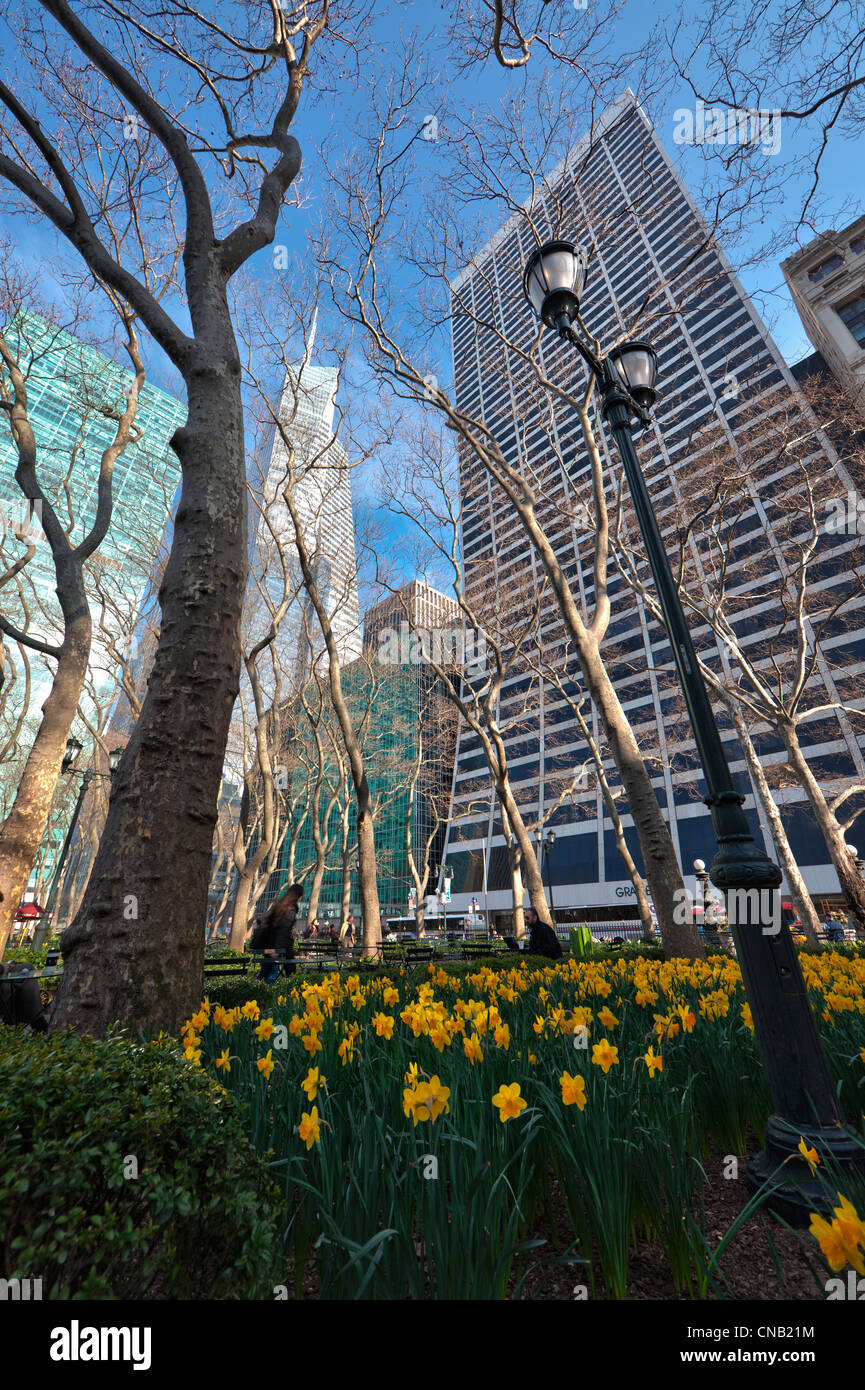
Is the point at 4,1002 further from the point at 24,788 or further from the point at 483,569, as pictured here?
the point at 483,569

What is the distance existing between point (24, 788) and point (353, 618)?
12.4 m

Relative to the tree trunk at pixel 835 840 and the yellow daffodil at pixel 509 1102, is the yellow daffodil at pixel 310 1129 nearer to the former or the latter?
the yellow daffodil at pixel 509 1102

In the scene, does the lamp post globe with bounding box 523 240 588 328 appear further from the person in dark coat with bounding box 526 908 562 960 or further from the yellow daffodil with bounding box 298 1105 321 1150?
the person in dark coat with bounding box 526 908 562 960

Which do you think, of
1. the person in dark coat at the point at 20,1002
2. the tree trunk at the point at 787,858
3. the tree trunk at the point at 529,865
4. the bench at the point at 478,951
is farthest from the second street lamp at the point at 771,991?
the tree trunk at the point at 787,858

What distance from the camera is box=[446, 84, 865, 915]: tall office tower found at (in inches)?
428

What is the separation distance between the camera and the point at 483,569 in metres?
23.4

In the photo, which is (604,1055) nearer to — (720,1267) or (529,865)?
(720,1267)

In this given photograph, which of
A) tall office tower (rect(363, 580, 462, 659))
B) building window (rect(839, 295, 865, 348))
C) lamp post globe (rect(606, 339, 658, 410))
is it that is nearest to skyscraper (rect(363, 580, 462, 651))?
tall office tower (rect(363, 580, 462, 659))

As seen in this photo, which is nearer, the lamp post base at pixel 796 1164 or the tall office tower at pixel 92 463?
the lamp post base at pixel 796 1164

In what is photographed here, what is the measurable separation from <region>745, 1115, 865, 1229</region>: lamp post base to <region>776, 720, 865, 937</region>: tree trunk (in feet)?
38.0

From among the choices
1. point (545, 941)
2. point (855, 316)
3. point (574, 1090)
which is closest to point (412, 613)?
point (545, 941)

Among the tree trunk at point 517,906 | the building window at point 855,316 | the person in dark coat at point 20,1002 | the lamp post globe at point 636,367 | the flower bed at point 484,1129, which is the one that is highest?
the building window at point 855,316

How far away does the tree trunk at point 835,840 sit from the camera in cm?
1163

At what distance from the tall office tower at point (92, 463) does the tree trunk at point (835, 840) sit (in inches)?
588
